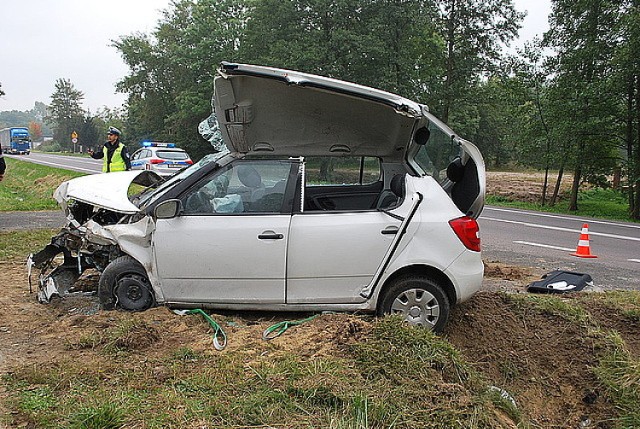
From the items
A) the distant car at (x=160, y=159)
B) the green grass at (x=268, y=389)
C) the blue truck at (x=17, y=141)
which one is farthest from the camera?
the blue truck at (x=17, y=141)

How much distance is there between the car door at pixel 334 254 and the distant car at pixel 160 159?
1867 cm

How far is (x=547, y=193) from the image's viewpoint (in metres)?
26.3

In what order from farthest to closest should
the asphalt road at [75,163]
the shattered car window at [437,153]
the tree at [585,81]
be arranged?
the asphalt road at [75,163], the tree at [585,81], the shattered car window at [437,153]

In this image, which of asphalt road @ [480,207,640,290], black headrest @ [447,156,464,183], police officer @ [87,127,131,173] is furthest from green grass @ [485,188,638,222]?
police officer @ [87,127,131,173]

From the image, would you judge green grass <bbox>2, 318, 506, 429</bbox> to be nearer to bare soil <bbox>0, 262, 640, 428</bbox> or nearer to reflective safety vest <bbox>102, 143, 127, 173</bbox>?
bare soil <bbox>0, 262, 640, 428</bbox>

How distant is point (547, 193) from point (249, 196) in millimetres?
24136

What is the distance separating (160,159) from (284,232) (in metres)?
19.6

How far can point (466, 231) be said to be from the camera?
16.1 feet

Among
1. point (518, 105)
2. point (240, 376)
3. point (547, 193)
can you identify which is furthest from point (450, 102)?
point (240, 376)

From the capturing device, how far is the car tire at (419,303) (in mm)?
4867

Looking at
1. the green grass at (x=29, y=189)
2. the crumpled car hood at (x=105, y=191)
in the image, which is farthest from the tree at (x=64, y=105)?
the crumpled car hood at (x=105, y=191)

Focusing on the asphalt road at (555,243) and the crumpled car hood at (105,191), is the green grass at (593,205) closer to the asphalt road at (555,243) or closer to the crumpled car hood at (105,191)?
the asphalt road at (555,243)

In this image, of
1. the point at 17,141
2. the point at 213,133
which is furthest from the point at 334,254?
the point at 17,141

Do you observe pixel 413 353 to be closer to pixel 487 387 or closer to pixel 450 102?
pixel 487 387
